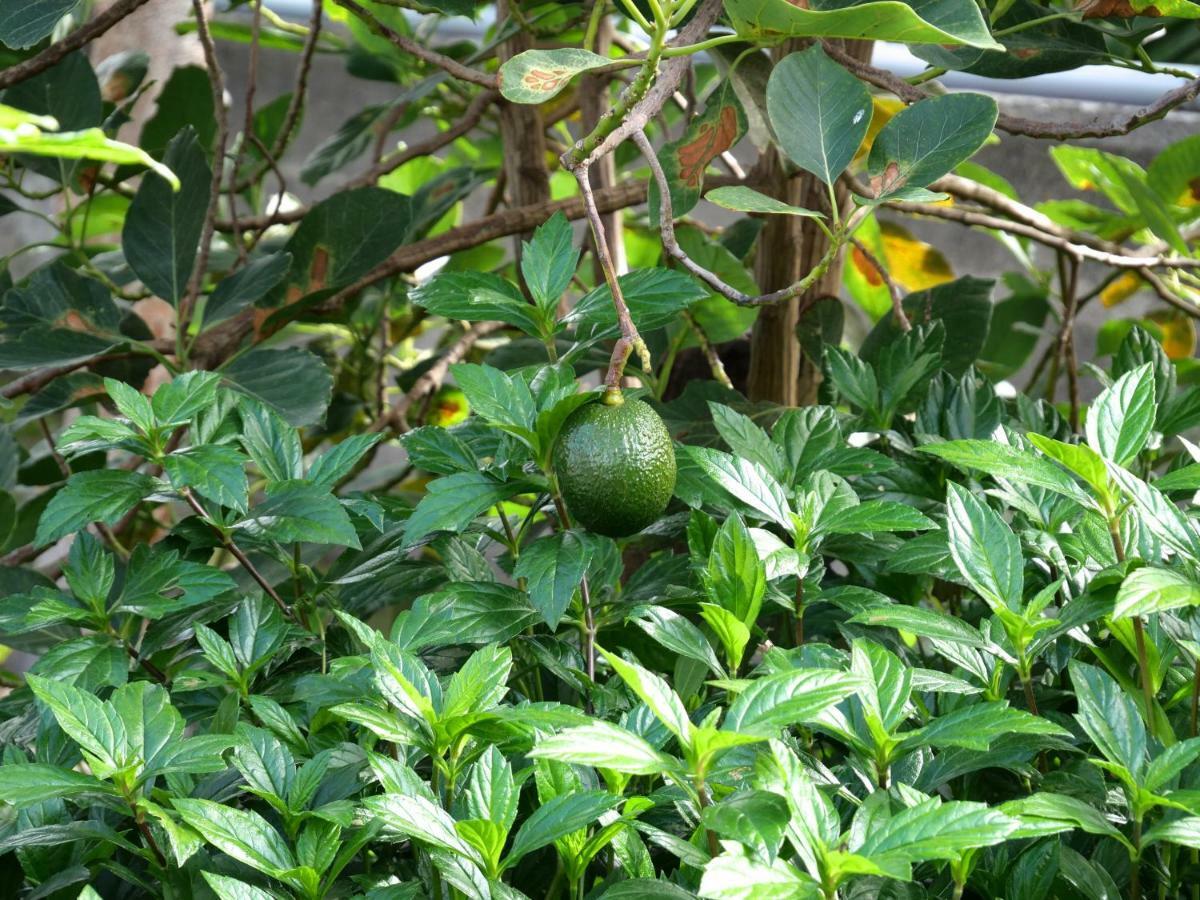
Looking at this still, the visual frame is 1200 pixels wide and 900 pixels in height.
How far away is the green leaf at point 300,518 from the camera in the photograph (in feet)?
2.18

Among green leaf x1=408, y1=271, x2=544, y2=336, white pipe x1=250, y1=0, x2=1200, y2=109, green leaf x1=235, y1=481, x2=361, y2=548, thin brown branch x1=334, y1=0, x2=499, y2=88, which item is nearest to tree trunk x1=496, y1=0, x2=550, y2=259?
thin brown branch x1=334, y1=0, x2=499, y2=88

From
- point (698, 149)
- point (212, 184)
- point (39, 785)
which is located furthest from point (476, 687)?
point (212, 184)

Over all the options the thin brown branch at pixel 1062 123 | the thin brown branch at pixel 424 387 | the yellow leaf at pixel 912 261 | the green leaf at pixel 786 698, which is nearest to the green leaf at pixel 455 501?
the green leaf at pixel 786 698

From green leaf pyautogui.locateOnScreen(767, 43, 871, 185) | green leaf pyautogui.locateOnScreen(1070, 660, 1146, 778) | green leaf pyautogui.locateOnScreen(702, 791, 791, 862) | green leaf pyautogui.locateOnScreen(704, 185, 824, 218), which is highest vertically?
green leaf pyautogui.locateOnScreen(767, 43, 871, 185)

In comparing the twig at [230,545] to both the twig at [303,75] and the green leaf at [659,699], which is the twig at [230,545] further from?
the twig at [303,75]

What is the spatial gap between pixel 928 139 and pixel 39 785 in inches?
24.6

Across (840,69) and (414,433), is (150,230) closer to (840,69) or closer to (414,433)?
→ (414,433)

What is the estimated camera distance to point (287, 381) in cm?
104

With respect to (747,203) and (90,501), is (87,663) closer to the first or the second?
Result: (90,501)

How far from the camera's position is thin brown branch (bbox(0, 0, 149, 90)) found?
39.0 inches

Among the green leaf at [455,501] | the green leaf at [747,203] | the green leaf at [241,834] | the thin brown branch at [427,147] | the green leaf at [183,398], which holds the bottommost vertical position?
the thin brown branch at [427,147]

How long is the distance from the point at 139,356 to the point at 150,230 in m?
0.15

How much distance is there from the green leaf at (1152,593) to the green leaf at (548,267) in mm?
386

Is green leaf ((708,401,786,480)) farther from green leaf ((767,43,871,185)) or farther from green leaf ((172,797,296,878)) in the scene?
green leaf ((172,797,296,878))
